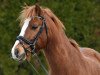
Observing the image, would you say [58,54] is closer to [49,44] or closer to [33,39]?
[49,44]

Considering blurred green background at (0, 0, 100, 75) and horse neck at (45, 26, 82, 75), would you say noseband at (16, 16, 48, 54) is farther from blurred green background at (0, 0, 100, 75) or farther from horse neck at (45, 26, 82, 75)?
blurred green background at (0, 0, 100, 75)

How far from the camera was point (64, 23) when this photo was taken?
12.7 m

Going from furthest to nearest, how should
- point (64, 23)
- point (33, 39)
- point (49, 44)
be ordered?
point (64, 23) → point (49, 44) → point (33, 39)

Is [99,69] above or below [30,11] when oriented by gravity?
below

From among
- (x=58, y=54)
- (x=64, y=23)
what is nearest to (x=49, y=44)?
(x=58, y=54)

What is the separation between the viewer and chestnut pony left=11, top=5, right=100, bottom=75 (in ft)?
23.1

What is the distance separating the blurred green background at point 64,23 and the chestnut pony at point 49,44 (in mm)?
4868

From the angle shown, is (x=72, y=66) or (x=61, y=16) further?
(x=61, y=16)

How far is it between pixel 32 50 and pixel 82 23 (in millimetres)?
6129

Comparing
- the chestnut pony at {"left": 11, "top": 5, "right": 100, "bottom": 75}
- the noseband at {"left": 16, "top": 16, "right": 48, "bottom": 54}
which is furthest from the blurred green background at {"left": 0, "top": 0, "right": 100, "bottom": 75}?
the noseband at {"left": 16, "top": 16, "right": 48, "bottom": 54}

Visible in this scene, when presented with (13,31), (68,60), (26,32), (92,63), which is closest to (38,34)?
(26,32)

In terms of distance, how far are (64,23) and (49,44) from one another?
5400 millimetres

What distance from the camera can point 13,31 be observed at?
12.6 meters

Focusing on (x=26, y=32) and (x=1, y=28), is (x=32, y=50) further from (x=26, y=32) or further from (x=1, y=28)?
(x=1, y=28)
